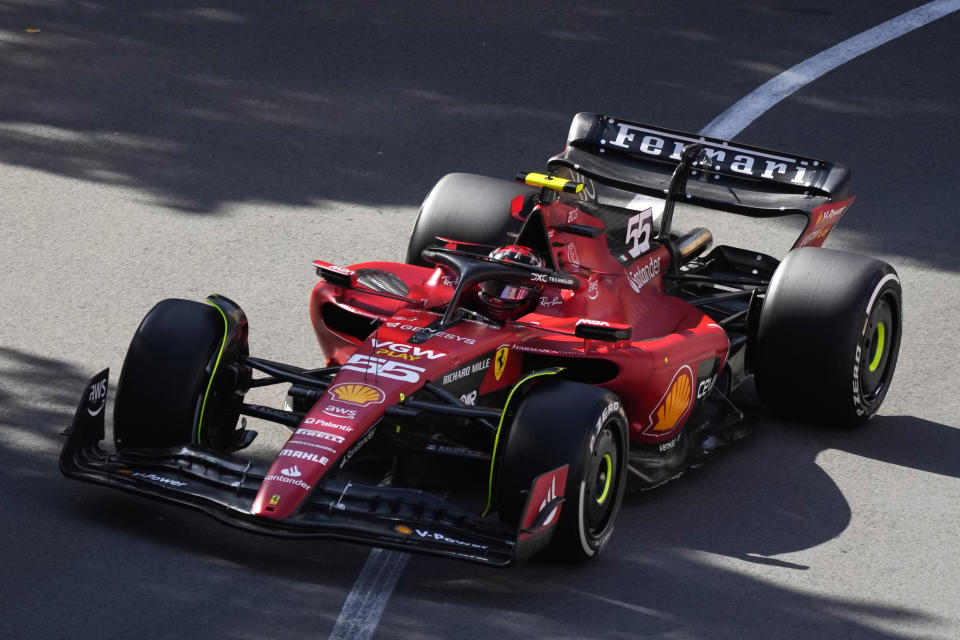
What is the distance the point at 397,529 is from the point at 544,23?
8.78 meters

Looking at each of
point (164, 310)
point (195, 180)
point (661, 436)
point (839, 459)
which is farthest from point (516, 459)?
point (195, 180)

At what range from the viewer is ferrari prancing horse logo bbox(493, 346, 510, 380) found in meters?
6.79

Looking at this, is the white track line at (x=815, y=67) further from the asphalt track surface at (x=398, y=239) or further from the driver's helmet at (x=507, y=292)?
the driver's helmet at (x=507, y=292)

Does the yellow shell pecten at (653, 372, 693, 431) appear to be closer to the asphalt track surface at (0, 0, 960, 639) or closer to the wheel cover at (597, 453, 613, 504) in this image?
the asphalt track surface at (0, 0, 960, 639)

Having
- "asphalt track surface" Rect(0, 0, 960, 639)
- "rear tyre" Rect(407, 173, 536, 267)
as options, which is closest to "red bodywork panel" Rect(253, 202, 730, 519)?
"asphalt track surface" Rect(0, 0, 960, 639)

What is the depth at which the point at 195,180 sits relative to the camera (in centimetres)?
1074

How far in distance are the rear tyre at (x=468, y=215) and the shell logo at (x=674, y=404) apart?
5.43ft

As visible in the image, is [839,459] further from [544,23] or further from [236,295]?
[544,23]

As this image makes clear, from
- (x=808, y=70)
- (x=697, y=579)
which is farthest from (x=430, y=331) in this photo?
(x=808, y=70)

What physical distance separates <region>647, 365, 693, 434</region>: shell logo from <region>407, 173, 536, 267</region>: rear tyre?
166cm

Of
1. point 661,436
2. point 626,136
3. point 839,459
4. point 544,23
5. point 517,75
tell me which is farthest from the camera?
point 544,23

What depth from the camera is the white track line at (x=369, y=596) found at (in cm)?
566

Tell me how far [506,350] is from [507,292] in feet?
1.15

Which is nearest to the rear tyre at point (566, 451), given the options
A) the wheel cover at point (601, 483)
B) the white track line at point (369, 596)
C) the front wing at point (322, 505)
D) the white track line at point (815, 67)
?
the wheel cover at point (601, 483)
